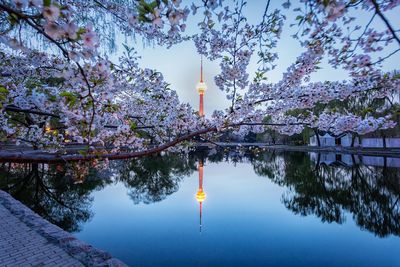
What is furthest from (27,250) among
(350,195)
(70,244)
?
(350,195)

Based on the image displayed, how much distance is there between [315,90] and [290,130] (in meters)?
2.34

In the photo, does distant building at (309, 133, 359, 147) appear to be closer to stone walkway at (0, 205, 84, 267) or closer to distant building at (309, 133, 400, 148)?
distant building at (309, 133, 400, 148)

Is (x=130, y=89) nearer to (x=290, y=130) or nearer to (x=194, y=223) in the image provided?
(x=290, y=130)

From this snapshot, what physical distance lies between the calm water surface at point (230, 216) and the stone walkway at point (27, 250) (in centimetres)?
172

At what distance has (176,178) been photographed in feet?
75.4

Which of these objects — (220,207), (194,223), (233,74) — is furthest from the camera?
(220,207)

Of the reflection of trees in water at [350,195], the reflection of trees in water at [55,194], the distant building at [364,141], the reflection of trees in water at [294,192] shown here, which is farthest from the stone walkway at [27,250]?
the distant building at [364,141]

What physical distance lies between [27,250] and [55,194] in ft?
32.6

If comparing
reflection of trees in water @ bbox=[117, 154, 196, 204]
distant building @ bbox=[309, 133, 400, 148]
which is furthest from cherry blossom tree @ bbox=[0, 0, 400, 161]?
distant building @ bbox=[309, 133, 400, 148]

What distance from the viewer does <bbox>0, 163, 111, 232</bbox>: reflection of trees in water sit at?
11.0 metres

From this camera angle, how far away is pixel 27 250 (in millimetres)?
5523

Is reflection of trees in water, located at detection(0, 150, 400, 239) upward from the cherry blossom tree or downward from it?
downward

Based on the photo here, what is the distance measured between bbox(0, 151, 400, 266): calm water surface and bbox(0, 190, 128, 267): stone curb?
1.69 m

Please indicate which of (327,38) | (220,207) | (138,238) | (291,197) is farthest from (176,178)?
(327,38)
